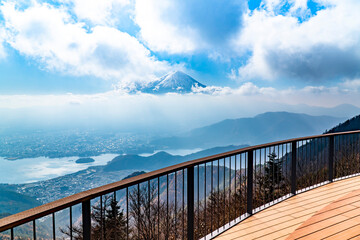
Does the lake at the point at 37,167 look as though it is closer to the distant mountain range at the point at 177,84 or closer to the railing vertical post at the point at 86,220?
the distant mountain range at the point at 177,84

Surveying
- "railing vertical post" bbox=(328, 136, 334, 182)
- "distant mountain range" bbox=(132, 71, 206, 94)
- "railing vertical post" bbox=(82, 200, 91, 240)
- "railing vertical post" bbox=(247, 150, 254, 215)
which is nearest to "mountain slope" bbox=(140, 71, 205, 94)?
"distant mountain range" bbox=(132, 71, 206, 94)

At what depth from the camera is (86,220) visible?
1411mm

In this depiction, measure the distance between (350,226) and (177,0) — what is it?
3658 centimetres

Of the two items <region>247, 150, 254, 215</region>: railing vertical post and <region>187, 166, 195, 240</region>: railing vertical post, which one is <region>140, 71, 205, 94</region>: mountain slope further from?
<region>187, 166, 195, 240</region>: railing vertical post

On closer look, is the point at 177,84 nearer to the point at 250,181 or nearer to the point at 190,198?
the point at 250,181

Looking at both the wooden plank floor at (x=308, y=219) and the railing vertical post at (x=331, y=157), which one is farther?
the railing vertical post at (x=331, y=157)

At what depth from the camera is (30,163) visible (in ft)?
456

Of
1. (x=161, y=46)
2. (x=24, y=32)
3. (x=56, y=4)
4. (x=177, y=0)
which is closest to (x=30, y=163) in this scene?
(x=24, y=32)

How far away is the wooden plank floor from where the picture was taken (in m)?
2.70

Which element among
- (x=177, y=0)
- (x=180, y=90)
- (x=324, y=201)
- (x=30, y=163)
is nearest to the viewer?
(x=324, y=201)

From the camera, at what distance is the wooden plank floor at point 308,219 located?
Answer: 2697 millimetres

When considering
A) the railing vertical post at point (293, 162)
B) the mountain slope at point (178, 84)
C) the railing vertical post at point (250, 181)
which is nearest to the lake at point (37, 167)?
the mountain slope at point (178, 84)

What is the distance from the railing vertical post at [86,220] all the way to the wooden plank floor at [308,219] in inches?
67.4

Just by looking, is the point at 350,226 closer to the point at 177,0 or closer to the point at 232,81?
the point at 177,0
